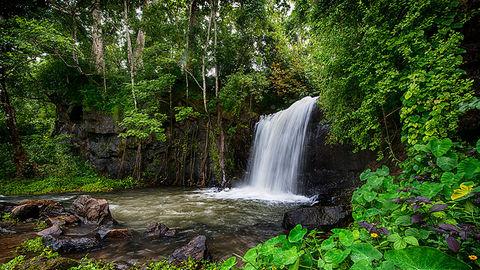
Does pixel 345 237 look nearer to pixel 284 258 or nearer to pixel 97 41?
pixel 284 258

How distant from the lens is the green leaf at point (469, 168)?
1.67m

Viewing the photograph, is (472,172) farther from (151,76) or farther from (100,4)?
(100,4)

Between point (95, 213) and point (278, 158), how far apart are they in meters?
6.07

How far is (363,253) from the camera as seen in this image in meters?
1.34

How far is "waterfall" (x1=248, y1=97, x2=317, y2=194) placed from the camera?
8711 mm

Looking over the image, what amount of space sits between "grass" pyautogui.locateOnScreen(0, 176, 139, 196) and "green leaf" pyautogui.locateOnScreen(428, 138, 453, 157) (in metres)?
11.5

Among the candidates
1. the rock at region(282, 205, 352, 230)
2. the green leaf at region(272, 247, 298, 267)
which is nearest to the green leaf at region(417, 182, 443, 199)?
the green leaf at region(272, 247, 298, 267)

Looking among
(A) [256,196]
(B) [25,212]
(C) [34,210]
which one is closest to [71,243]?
(B) [25,212]

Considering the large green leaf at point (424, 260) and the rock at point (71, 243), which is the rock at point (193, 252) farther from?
the large green leaf at point (424, 260)

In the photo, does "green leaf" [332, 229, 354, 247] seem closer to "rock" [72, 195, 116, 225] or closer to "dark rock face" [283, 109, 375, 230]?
"dark rock face" [283, 109, 375, 230]

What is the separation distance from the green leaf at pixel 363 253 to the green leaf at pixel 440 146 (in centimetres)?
117

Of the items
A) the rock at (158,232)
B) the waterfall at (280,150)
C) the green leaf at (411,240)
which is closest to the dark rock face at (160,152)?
the waterfall at (280,150)

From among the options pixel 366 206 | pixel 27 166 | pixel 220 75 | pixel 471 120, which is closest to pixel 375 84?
pixel 471 120

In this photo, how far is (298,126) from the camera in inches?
352
